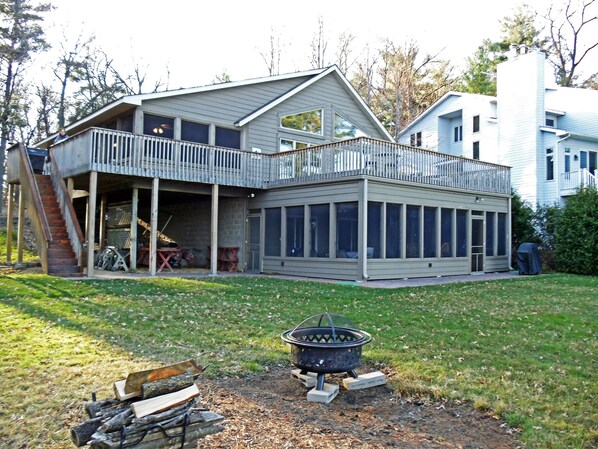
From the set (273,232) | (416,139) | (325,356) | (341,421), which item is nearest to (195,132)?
(273,232)

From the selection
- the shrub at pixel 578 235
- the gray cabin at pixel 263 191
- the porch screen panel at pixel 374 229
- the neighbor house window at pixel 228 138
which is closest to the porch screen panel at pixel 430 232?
the gray cabin at pixel 263 191

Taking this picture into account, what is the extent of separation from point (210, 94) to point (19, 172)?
671 cm

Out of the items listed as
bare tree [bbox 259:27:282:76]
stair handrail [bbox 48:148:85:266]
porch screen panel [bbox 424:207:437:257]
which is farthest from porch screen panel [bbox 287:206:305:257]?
bare tree [bbox 259:27:282:76]

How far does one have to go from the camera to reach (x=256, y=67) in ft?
114

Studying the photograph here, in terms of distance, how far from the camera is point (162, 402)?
111 inches

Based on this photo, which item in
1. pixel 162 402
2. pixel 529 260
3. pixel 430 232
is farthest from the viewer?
pixel 529 260

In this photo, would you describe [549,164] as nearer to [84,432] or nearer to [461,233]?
[461,233]

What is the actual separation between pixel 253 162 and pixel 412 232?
18.6 feet

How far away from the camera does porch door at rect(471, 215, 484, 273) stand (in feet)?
57.2

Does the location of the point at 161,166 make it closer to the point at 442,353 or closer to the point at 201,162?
the point at 201,162

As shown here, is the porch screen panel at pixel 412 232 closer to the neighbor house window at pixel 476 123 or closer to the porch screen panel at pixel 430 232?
the porch screen panel at pixel 430 232

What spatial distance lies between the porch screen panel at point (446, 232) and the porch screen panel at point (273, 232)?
5340 millimetres

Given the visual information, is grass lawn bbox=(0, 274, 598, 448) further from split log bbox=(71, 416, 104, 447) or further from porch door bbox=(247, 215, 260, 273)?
porch door bbox=(247, 215, 260, 273)

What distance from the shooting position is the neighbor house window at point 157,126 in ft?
51.4
